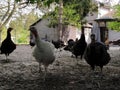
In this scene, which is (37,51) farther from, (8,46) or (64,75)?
(8,46)

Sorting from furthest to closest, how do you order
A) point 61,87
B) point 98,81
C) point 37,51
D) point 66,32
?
1. point 66,32
2. point 37,51
3. point 98,81
4. point 61,87

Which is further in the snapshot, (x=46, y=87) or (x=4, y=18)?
(x=4, y=18)

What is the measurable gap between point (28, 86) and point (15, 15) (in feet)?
109

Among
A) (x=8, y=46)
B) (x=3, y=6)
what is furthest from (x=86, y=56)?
(x=3, y=6)

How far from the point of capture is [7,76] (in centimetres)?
913

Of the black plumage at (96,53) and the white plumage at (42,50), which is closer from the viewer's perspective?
the black plumage at (96,53)

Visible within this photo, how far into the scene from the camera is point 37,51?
865 cm

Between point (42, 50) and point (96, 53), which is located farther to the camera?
point (42, 50)

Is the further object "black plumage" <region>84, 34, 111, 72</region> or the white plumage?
the white plumage

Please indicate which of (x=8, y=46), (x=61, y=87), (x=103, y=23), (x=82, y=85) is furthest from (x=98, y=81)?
(x=103, y=23)

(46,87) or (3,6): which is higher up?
(3,6)

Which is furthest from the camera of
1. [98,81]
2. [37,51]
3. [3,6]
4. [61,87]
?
[3,6]

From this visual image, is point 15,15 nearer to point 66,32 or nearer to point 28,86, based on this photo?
point 66,32

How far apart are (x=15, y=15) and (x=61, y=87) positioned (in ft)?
110
